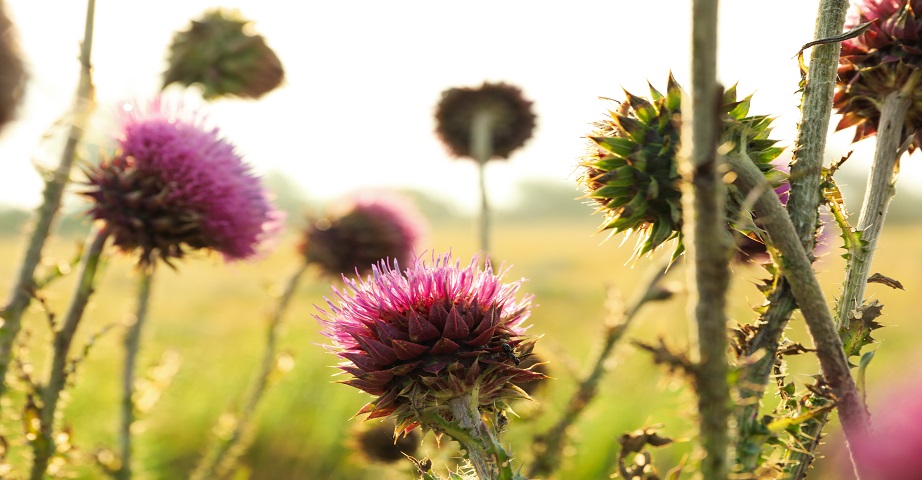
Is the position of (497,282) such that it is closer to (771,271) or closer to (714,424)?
(771,271)

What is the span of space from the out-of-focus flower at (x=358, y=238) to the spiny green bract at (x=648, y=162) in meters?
3.58

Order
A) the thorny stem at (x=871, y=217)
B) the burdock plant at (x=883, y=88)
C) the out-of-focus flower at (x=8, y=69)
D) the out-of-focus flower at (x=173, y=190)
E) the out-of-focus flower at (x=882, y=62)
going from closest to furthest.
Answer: the thorny stem at (x=871, y=217)
the burdock plant at (x=883, y=88)
the out-of-focus flower at (x=882, y=62)
the out-of-focus flower at (x=173, y=190)
the out-of-focus flower at (x=8, y=69)

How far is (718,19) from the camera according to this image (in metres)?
1.04

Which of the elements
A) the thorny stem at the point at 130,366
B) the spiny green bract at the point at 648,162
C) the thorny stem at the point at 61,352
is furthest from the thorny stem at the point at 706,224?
the thorny stem at the point at 130,366

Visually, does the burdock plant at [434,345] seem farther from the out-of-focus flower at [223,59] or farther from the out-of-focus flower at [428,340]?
the out-of-focus flower at [223,59]

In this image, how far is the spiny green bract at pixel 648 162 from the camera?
1.90m

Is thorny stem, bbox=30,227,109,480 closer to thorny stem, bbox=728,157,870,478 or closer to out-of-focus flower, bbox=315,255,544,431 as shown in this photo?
out-of-focus flower, bbox=315,255,544,431

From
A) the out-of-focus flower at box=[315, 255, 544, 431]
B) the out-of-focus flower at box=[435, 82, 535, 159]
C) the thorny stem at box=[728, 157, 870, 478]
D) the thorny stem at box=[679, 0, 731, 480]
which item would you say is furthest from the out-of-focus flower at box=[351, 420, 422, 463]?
the thorny stem at box=[679, 0, 731, 480]

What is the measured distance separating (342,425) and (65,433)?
6.74m

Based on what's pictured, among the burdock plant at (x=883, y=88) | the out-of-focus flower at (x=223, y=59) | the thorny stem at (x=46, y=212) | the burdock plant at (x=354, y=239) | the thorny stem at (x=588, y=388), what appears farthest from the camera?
the burdock plant at (x=354, y=239)

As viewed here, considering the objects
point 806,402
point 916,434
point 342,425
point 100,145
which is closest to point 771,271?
point 806,402

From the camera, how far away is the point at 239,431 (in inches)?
176

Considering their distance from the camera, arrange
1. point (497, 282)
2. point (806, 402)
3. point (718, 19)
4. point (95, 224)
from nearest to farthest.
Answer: point (718, 19)
point (806, 402)
point (497, 282)
point (95, 224)

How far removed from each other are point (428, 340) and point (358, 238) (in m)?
3.74
